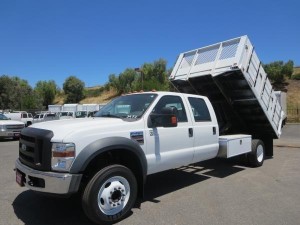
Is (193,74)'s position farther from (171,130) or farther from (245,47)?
(171,130)

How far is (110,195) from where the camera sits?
4570 mm

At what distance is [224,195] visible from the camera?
6020 mm

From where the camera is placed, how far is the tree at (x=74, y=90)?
308 feet

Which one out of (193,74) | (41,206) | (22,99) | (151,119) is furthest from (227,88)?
(22,99)

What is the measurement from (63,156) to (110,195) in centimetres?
92

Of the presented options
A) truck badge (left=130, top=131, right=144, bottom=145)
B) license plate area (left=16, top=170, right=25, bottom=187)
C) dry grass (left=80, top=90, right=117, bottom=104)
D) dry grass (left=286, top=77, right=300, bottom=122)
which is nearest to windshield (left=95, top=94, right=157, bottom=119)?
truck badge (left=130, top=131, right=144, bottom=145)

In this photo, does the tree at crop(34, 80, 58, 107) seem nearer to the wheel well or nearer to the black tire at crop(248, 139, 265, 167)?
the black tire at crop(248, 139, 265, 167)

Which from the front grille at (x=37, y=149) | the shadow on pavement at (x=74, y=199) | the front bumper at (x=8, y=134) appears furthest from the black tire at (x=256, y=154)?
the front bumper at (x=8, y=134)

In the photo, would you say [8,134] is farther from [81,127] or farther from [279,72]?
[279,72]

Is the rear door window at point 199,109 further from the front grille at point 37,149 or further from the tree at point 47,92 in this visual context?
the tree at point 47,92

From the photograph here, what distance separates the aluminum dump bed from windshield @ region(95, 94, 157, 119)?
2.77 m

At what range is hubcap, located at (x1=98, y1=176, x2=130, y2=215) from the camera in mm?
4523

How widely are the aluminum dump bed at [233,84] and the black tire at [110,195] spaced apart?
13.9 ft

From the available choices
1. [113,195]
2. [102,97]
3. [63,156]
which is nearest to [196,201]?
[113,195]
